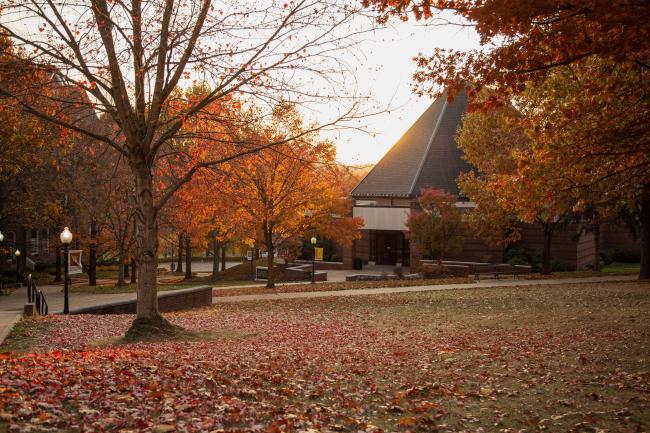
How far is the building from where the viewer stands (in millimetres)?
38469

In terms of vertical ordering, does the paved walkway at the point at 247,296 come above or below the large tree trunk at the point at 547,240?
below

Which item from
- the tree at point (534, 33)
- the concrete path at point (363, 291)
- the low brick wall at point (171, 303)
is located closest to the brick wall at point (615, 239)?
the concrete path at point (363, 291)

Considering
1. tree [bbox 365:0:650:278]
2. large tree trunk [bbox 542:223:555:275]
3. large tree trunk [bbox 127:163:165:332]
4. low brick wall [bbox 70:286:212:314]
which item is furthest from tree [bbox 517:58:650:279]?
large tree trunk [bbox 542:223:555:275]

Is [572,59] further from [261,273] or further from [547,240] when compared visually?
[261,273]

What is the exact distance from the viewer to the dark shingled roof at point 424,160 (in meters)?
40.2

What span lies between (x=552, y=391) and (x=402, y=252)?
35828 millimetres

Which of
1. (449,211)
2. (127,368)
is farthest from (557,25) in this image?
(449,211)

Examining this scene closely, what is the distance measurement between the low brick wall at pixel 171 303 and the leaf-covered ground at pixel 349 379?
431 cm

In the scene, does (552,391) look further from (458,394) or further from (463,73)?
(463,73)

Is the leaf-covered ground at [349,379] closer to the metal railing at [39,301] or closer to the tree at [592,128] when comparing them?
the metal railing at [39,301]

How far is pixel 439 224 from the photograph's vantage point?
113 feet

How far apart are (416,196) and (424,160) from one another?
11.1ft

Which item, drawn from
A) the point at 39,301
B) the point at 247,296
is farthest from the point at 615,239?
the point at 39,301

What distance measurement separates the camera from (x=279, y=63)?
11.8 metres
